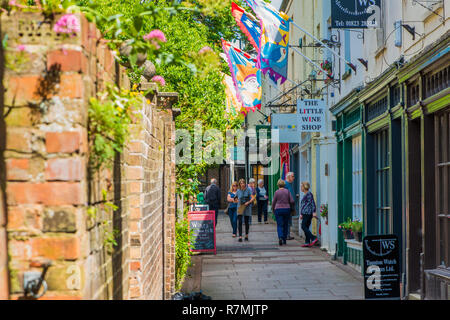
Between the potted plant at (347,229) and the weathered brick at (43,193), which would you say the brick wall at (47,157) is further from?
the potted plant at (347,229)

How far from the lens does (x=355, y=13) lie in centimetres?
1030

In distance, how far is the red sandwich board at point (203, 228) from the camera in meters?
15.6

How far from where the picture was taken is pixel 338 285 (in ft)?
36.3

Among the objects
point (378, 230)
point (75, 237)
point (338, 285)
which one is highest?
point (75, 237)

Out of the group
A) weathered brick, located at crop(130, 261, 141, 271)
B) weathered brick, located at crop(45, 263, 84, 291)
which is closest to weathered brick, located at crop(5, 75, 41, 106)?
weathered brick, located at crop(45, 263, 84, 291)

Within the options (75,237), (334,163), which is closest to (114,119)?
(75,237)

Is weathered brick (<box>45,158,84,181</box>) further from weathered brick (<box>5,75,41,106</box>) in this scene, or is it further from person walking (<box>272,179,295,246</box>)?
person walking (<box>272,179,295,246</box>)

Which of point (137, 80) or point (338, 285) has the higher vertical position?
point (137, 80)

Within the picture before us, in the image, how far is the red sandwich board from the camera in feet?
51.3

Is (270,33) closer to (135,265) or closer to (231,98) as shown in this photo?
(231,98)

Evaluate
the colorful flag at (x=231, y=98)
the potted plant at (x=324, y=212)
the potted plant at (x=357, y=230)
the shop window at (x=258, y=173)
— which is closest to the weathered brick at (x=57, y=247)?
the potted plant at (x=357, y=230)

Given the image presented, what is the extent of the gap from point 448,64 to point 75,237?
570 cm
